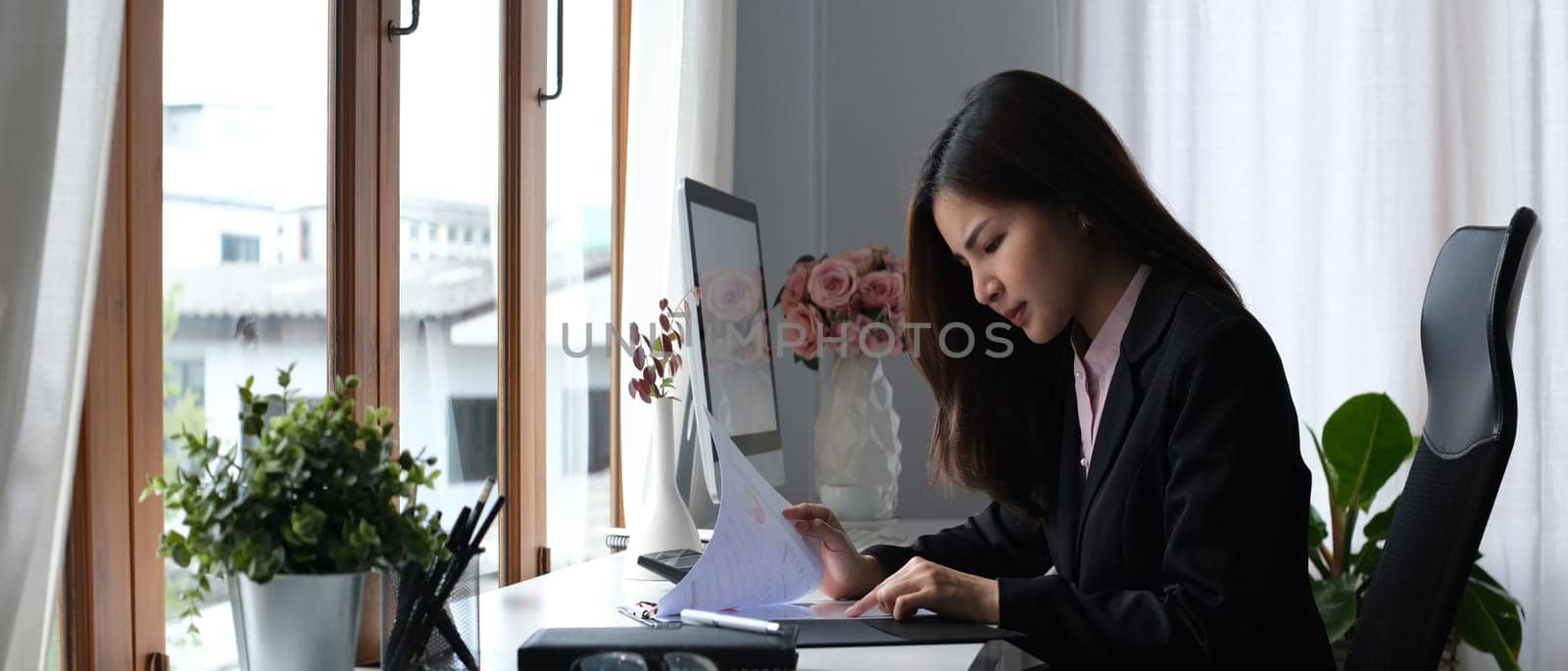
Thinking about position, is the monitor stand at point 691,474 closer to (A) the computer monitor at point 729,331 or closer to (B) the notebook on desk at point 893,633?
(A) the computer monitor at point 729,331

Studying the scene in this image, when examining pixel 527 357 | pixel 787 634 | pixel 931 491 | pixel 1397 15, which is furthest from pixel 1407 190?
pixel 787 634

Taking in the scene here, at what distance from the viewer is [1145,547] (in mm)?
1339

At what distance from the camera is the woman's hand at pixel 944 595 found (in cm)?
128

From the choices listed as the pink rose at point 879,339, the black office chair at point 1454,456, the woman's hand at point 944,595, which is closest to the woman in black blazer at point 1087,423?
the woman's hand at point 944,595

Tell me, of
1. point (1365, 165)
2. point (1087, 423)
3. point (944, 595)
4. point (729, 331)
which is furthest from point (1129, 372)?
point (1365, 165)

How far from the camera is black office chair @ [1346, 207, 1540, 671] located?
1059 mm

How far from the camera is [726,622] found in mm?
1146

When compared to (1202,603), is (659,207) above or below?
above

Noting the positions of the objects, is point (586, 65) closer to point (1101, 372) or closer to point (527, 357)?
point (527, 357)

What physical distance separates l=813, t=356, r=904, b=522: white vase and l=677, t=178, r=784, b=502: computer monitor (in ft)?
0.80

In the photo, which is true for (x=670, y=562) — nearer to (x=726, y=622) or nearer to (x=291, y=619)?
(x=726, y=622)

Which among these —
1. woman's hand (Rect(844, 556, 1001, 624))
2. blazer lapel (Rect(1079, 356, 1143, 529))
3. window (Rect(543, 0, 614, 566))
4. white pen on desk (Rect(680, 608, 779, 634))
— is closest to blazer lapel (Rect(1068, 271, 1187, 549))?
blazer lapel (Rect(1079, 356, 1143, 529))

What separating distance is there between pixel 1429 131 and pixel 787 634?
2094 mm

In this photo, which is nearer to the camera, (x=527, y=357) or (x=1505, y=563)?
(x=527, y=357)
